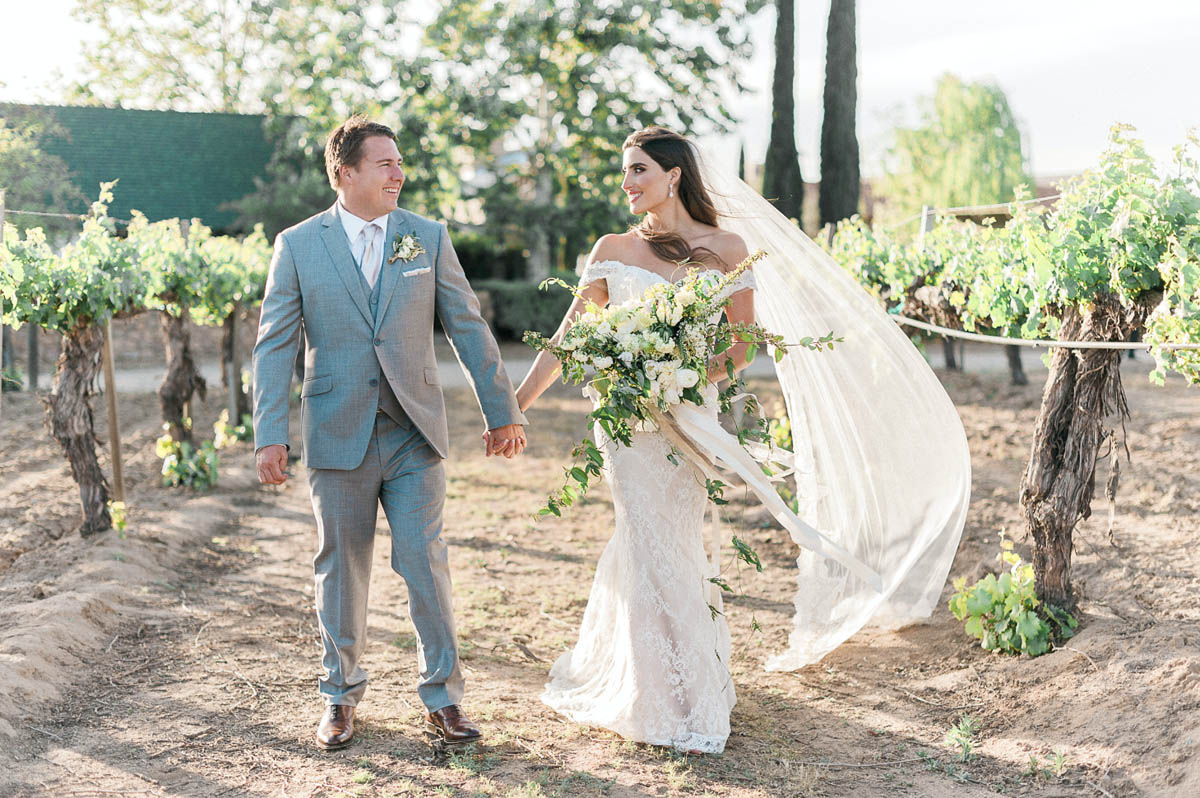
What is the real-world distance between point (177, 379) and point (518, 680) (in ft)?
18.2

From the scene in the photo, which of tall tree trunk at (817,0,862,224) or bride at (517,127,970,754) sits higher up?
tall tree trunk at (817,0,862,224)

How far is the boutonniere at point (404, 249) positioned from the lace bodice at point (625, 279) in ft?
2.34

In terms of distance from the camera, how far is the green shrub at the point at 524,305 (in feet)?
74.5

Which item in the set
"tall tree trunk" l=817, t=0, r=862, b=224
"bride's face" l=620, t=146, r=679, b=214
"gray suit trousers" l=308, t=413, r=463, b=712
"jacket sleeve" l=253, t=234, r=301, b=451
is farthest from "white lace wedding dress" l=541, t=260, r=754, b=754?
"tall tree trunk" l=817, t=0, r=862, b=224

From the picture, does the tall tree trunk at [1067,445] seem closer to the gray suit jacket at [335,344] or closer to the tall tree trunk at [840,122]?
the gray suit jacket at [335,344]

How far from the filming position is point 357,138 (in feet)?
12.6

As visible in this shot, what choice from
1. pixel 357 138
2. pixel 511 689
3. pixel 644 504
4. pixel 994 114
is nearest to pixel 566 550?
pixel 511 689

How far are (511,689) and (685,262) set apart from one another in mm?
2032

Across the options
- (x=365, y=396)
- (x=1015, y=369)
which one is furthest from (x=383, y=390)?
(x=1015, y=369)

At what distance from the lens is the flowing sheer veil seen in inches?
194

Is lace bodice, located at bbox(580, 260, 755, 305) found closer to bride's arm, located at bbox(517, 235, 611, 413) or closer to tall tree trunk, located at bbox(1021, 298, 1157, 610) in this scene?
bride's arm, located at bbox(517, 235, 611, 413)

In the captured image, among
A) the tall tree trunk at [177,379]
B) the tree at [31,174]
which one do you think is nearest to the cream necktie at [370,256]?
the tree at [31,174]

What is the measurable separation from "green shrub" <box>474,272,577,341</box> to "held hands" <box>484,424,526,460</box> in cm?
1865

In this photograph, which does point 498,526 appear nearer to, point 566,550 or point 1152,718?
point 566,550
